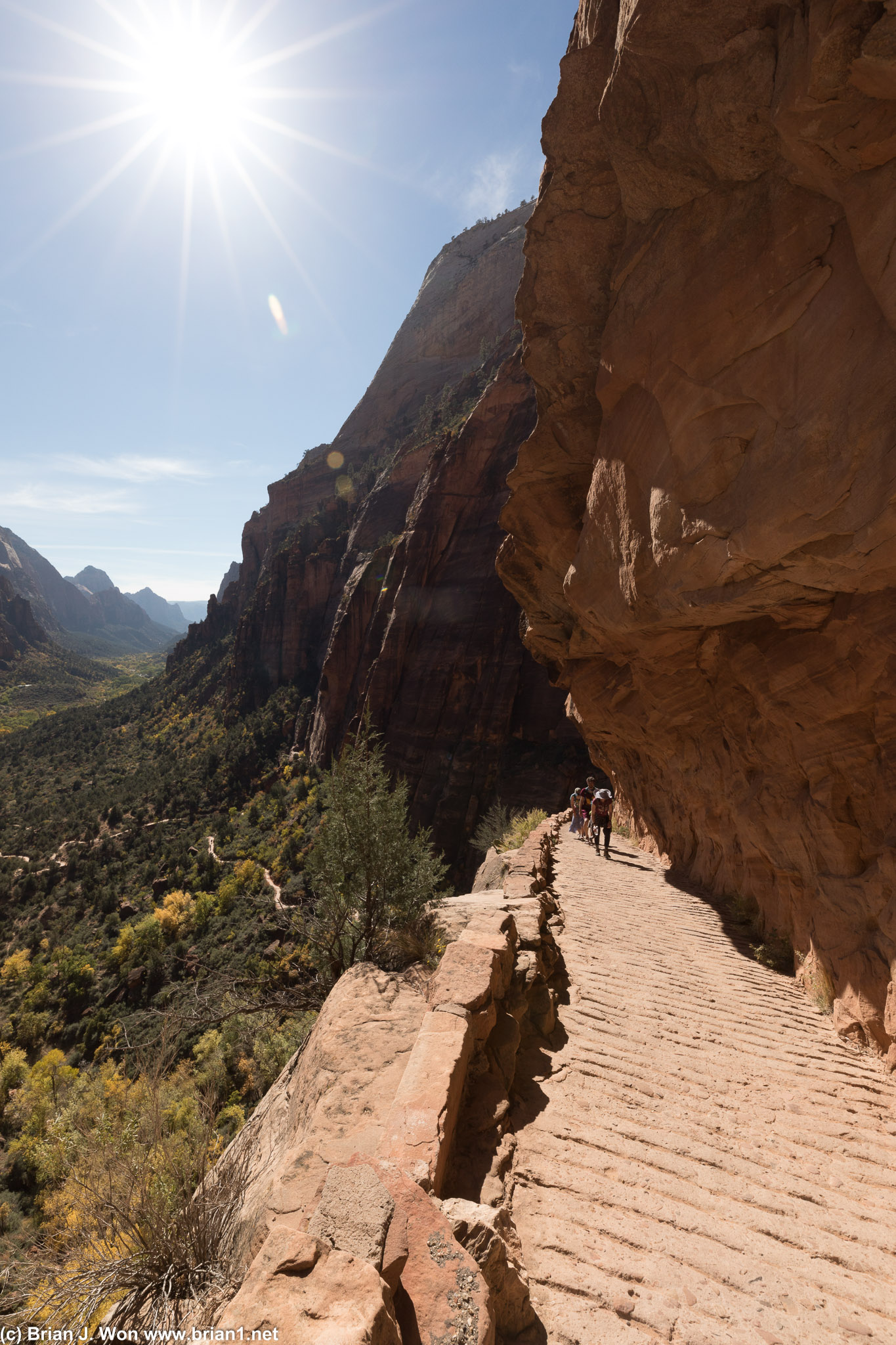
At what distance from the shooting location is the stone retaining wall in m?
1.71

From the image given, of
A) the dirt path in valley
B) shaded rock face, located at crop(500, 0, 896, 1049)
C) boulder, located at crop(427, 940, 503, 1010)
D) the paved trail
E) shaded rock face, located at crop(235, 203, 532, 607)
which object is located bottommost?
the dirt path in valley

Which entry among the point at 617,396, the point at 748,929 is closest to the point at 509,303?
the point at 617,396

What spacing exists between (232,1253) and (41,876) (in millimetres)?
43638

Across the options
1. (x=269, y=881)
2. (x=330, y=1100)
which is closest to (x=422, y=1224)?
(x=330, y=1100)

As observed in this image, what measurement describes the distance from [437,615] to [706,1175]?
3069cm

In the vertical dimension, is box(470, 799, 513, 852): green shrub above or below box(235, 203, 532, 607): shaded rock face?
below

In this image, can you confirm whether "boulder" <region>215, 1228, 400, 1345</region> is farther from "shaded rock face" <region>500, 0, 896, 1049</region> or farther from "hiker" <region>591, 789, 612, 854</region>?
"hiker" <region>591, 789, 612, 854</region>

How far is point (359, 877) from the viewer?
248 inches

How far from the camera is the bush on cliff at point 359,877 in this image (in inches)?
240

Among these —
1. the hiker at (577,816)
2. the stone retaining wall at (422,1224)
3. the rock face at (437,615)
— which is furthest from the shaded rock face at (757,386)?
the rock face at (437,615)

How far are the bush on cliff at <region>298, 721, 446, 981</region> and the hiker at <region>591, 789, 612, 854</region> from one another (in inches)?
251

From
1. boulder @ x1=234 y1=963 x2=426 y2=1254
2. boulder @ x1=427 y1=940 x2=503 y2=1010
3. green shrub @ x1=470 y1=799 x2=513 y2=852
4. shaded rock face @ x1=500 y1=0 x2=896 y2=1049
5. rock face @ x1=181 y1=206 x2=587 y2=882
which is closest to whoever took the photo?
boulder @ x1=234 y1=963 x2=426 y2=1254

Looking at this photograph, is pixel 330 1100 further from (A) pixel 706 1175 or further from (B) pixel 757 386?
(B) pixel 757 386

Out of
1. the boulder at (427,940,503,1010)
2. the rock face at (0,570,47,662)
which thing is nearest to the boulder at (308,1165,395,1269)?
the boulder at (427,940,503,1010)
